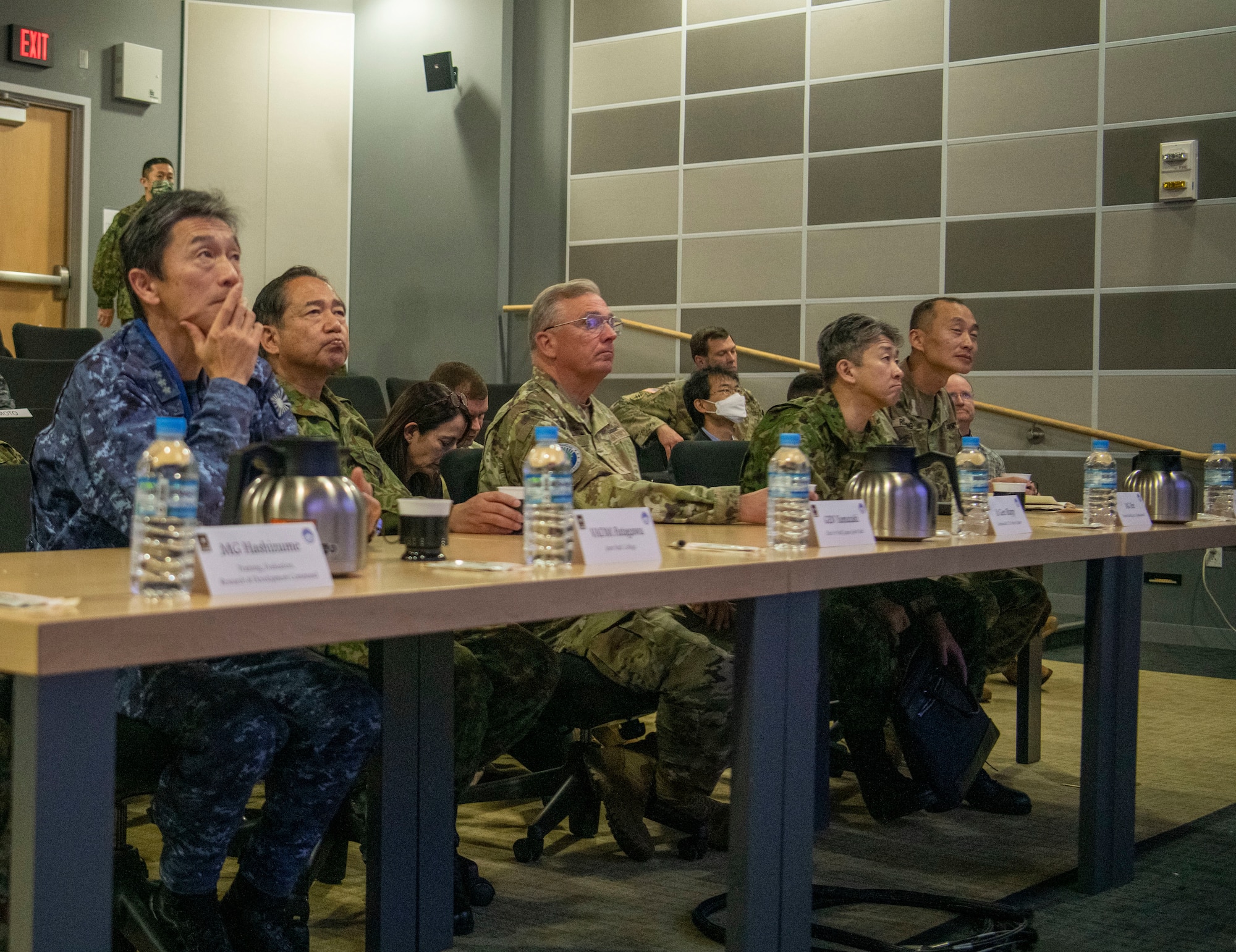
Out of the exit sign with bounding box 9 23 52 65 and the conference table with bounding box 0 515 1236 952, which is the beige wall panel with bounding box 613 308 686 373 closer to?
the exit sign with bounding box 9 23 52 65

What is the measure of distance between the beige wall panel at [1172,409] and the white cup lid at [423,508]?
182 inches

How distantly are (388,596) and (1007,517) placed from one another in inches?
53.8

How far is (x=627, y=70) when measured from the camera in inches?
271

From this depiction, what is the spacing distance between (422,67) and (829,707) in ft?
17.8

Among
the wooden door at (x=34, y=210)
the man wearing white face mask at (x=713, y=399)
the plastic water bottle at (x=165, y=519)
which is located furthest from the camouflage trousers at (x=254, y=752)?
the wooden door at (x=34, y=210)

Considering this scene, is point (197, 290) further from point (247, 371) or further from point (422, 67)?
point (422, 67)

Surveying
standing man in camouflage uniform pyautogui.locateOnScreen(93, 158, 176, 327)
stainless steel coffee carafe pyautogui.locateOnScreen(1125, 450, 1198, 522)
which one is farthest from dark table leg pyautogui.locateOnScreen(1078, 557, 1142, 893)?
standing man in camouflage uniform pyautogui.locateOnScreen(93, 158, 176, 327)

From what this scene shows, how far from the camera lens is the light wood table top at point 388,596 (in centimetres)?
96

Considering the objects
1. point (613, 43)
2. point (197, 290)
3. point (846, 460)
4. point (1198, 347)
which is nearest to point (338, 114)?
point (613, 43)

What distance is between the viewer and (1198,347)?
542 centimetres

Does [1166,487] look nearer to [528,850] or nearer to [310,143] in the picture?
[528,850]

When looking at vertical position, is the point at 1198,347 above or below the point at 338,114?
below

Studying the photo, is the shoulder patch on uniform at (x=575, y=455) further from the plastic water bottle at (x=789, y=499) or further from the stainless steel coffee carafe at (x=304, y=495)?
the stainless steel coffee carafe at (x=304, y=495)

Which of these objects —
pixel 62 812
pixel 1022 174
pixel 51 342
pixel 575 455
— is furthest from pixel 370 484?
pixel 1022 174
